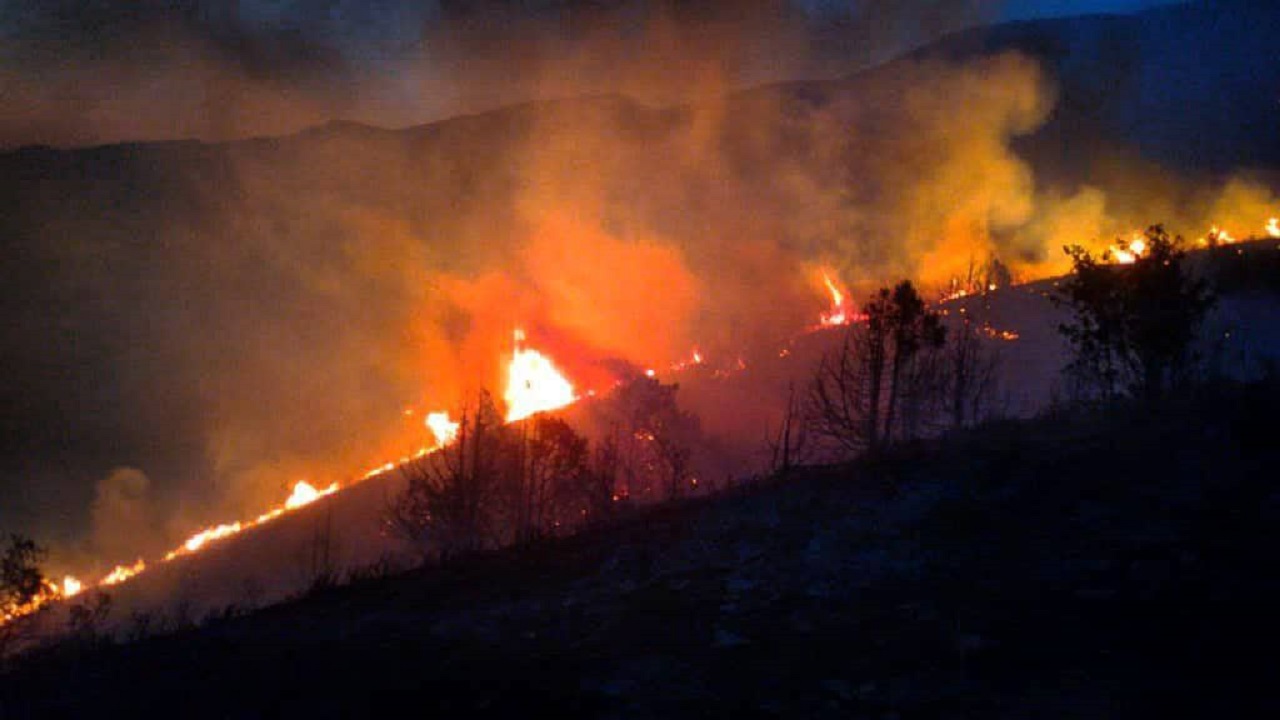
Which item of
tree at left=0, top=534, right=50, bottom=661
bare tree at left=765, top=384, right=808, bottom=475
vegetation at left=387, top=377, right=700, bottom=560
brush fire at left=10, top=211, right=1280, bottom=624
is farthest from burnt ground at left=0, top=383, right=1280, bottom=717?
brush fire at left=10, top=211, right=1280, bottom=624

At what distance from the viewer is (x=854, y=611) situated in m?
7.01

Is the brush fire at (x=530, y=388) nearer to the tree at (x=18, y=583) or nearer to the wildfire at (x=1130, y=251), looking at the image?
the tree at (x=18, y=583)

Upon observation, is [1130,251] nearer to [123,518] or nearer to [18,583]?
[18,583]

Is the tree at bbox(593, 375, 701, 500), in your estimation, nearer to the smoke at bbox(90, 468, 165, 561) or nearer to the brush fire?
the brush fire

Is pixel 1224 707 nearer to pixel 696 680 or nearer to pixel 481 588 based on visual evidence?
pixel 696 680

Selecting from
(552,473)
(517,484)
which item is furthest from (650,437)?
(517,484)

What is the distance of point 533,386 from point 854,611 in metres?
77.8

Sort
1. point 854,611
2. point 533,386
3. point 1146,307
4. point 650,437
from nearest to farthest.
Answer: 1. point 854,611
2. point 1146,307
3. point 650,437
4. point 533,386

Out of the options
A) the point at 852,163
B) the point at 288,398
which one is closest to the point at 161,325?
the point at 288,398

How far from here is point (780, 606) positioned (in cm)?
752

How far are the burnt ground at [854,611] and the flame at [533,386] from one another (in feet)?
204

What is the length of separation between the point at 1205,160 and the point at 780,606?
124m

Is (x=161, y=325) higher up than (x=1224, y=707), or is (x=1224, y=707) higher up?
(x=161, y=325)

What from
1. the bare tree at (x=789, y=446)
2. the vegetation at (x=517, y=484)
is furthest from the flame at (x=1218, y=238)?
the vegetation at (x=517, y=484)
